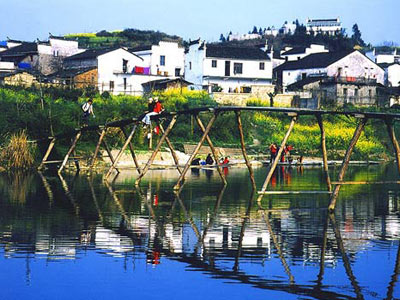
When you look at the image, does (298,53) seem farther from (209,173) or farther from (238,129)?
(238,129)

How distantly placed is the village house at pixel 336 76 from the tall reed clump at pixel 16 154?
4477 centimetres

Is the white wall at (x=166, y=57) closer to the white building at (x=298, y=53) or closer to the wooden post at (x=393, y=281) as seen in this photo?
the white building at (x=298, y=53)

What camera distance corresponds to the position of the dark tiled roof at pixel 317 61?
91812 mm

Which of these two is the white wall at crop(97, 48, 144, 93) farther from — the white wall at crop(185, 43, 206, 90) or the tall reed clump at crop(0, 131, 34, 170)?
the tall reed clump at crop(0, 131, 34, 170)

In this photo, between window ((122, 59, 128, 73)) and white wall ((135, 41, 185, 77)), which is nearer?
window ((122, 59, 128, 73))

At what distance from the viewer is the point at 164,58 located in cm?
9169

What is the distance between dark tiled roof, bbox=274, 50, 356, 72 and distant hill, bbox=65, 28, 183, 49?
4525 cm

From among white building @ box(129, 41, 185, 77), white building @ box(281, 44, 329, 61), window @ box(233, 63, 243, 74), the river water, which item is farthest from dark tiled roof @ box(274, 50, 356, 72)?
the river water

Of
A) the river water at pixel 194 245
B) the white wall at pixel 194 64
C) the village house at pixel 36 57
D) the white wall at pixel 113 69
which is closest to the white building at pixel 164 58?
the white wall at pixel 194 64

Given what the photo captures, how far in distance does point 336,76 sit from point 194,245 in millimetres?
74317

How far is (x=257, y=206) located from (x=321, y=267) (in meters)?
9.87

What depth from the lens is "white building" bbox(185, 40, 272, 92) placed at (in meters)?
87.5

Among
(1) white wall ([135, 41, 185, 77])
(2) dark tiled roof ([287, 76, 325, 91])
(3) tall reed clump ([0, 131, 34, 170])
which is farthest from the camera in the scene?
(1) white wall ([135, 41, 185, 77])

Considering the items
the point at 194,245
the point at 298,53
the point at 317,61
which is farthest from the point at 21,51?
the point at 194,245
